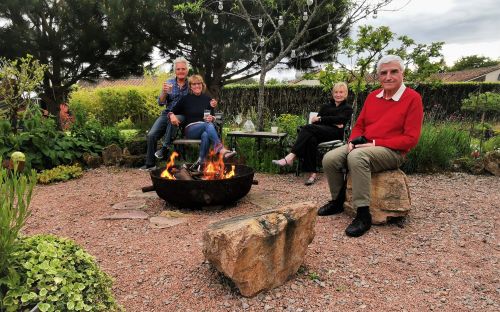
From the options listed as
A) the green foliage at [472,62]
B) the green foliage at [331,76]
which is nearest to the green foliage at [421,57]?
the green foliage at [331,76]

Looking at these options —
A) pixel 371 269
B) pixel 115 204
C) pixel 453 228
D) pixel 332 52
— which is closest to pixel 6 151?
pixel 115 204

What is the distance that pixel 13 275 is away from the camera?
1.39m

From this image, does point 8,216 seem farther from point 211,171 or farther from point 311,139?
point 311,139

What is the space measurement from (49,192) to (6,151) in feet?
3.35

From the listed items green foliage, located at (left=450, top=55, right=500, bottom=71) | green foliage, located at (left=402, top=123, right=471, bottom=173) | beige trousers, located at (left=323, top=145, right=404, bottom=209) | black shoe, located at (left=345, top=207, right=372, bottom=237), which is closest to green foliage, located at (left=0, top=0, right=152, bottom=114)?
green foliage, located at (left=402, top=123, right=471, bottom=173)

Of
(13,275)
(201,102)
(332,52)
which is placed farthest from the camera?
(332,52)

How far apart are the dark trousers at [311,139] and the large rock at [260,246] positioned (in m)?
2.39

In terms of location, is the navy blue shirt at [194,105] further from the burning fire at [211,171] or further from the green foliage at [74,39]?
the green foliage at [74,39]

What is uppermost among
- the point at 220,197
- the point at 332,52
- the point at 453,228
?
the point at 332,52

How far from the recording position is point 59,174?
15.9 feet

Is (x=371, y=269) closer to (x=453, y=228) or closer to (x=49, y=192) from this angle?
(x=453, y=228)

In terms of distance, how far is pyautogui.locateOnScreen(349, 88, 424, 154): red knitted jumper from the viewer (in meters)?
2.99

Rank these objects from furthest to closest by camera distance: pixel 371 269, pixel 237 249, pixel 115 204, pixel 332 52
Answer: pixel 332 52 < pixel 115 204 < pixel 371 269 < pixel 237 249

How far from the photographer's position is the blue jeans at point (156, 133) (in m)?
5.10
